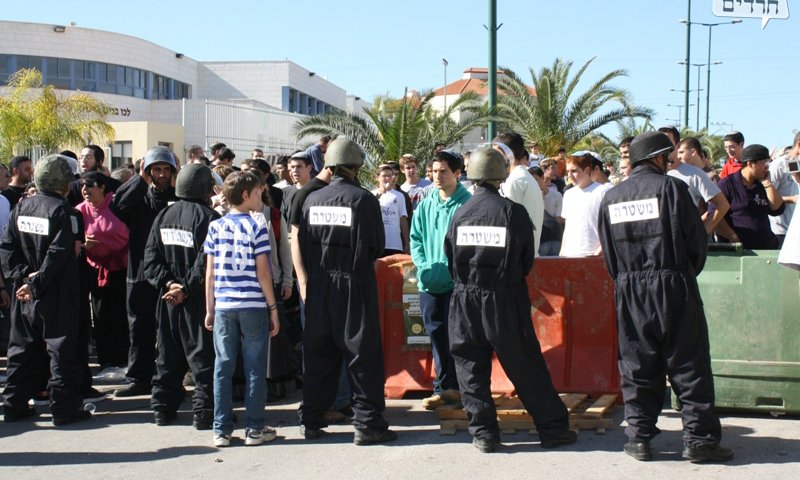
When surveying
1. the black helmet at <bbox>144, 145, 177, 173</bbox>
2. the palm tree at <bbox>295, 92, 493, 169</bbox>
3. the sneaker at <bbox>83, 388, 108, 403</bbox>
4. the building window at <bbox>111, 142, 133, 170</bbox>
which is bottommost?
the sneaker at <bbox>83, 388, 108, 403</bbox>

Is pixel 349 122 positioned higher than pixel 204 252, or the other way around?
pixel 349 122

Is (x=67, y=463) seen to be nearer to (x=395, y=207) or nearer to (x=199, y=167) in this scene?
(x=199, y=167)

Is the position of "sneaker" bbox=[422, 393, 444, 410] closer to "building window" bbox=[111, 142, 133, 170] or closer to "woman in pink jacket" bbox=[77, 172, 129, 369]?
"woman in pink jacket" bbox=[77, 172, 129, 369]

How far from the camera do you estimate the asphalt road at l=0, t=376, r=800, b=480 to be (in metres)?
6.05

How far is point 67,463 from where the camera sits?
21.4 ft

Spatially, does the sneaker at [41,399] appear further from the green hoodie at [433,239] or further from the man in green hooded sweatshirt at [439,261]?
the green hoodie at [433,239]

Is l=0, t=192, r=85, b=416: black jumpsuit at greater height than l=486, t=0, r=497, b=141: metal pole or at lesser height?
lesser

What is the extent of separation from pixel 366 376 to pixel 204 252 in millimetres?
1486

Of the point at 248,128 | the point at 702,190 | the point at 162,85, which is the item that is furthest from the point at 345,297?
the point at 162,85

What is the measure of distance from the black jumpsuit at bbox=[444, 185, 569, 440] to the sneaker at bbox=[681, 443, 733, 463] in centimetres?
88

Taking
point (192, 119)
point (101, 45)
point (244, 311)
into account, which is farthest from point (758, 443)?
point (101, 45)

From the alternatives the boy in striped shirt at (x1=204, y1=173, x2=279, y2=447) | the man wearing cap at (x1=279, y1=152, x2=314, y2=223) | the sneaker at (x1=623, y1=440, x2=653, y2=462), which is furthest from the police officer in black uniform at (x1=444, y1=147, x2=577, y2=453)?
the man wearing cap at (x1=279, y1=152, x2=314, y2=223)

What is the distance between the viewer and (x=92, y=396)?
8516mm

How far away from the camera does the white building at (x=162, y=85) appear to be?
112 ft
